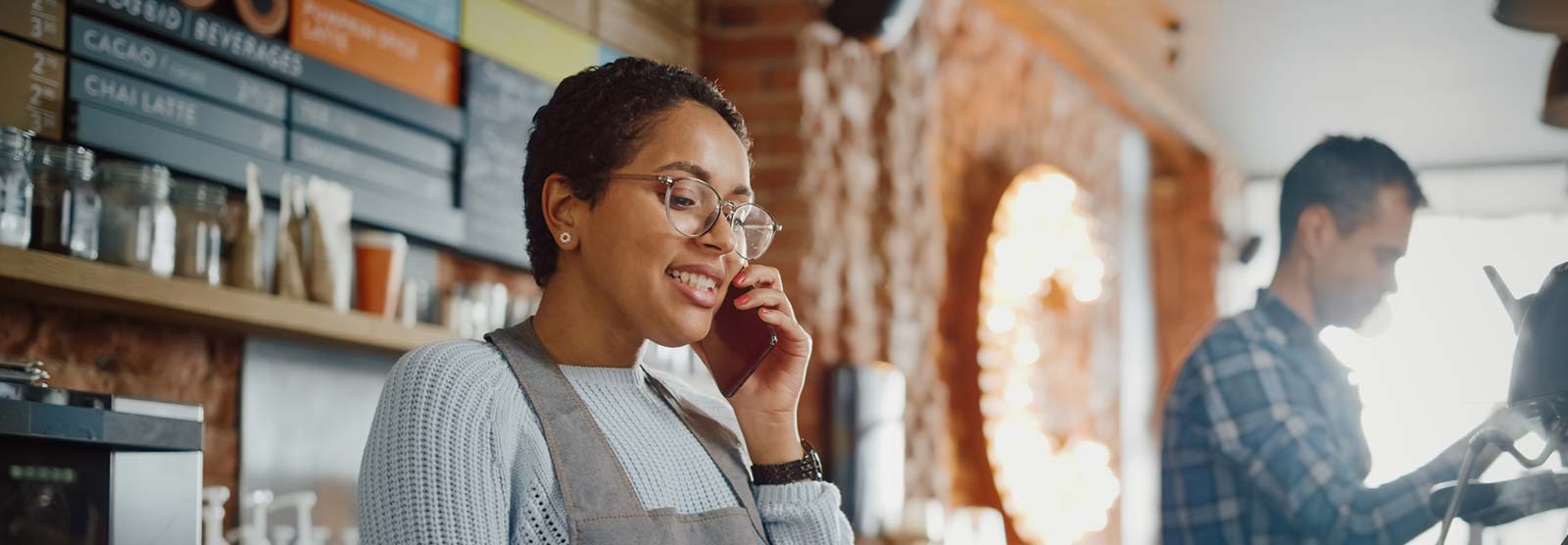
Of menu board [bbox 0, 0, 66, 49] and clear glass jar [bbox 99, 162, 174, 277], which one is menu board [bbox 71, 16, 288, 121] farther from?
clear glass jar [bbox 99, 162, 174, 277]

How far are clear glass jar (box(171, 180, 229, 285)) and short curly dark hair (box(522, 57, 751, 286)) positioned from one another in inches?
39.9

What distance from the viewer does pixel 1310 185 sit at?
90.5 inches

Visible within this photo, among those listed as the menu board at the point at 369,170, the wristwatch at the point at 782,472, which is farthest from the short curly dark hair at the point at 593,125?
the menu board at the point at 369,170

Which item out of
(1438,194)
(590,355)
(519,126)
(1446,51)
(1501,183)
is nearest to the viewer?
(590,355)

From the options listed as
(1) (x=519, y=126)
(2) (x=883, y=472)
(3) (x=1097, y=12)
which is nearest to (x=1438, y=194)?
(3) (x=1097, y=12)

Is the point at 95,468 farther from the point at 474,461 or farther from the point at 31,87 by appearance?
the point at 31,87

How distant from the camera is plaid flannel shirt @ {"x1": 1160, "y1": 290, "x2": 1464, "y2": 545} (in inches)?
80.7

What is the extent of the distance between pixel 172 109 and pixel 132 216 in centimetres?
31

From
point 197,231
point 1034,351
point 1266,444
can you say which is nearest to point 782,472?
point 1266,444

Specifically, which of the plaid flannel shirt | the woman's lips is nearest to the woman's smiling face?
the woman's lips

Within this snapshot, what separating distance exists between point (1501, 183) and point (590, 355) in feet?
22.9

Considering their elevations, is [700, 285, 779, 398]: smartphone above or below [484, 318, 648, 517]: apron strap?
above

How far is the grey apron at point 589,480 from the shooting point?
1234mm

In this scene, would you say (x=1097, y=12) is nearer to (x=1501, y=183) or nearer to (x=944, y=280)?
(x=944, y=280)
